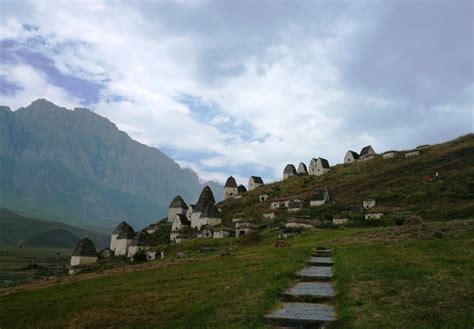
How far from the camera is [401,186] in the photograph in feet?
248

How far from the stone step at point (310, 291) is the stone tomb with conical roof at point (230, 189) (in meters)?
105

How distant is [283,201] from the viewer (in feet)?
284

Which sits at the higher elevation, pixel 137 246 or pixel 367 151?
pixel 367 151

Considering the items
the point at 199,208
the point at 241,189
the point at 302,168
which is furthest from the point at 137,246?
the point at 302,168

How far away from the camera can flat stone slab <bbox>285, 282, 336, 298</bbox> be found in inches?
505

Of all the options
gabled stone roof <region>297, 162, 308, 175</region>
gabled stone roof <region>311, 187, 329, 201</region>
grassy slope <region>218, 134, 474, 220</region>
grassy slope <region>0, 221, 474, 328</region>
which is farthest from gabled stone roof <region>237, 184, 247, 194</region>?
grassy slope <region>0, 221, 474, 328</region>

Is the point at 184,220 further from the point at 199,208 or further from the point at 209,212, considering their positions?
the point at 209,212

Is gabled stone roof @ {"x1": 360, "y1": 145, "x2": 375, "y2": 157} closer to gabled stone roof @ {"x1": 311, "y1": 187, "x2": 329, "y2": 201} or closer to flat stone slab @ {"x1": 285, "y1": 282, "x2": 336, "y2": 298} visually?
gabled stone roof @ {"x1": 311, "y1": 187, "x2": 329, "y2": 201}

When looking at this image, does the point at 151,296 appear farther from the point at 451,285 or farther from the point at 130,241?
the point at 130,241

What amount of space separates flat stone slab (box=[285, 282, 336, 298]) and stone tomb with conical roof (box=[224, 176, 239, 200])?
4116 inches

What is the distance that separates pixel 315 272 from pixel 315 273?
402 mm

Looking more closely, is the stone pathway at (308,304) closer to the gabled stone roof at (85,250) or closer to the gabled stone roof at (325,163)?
the gabled stone roof at (85,250)

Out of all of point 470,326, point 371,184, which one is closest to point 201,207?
point 371,184

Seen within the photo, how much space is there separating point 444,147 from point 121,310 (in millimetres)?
98003
